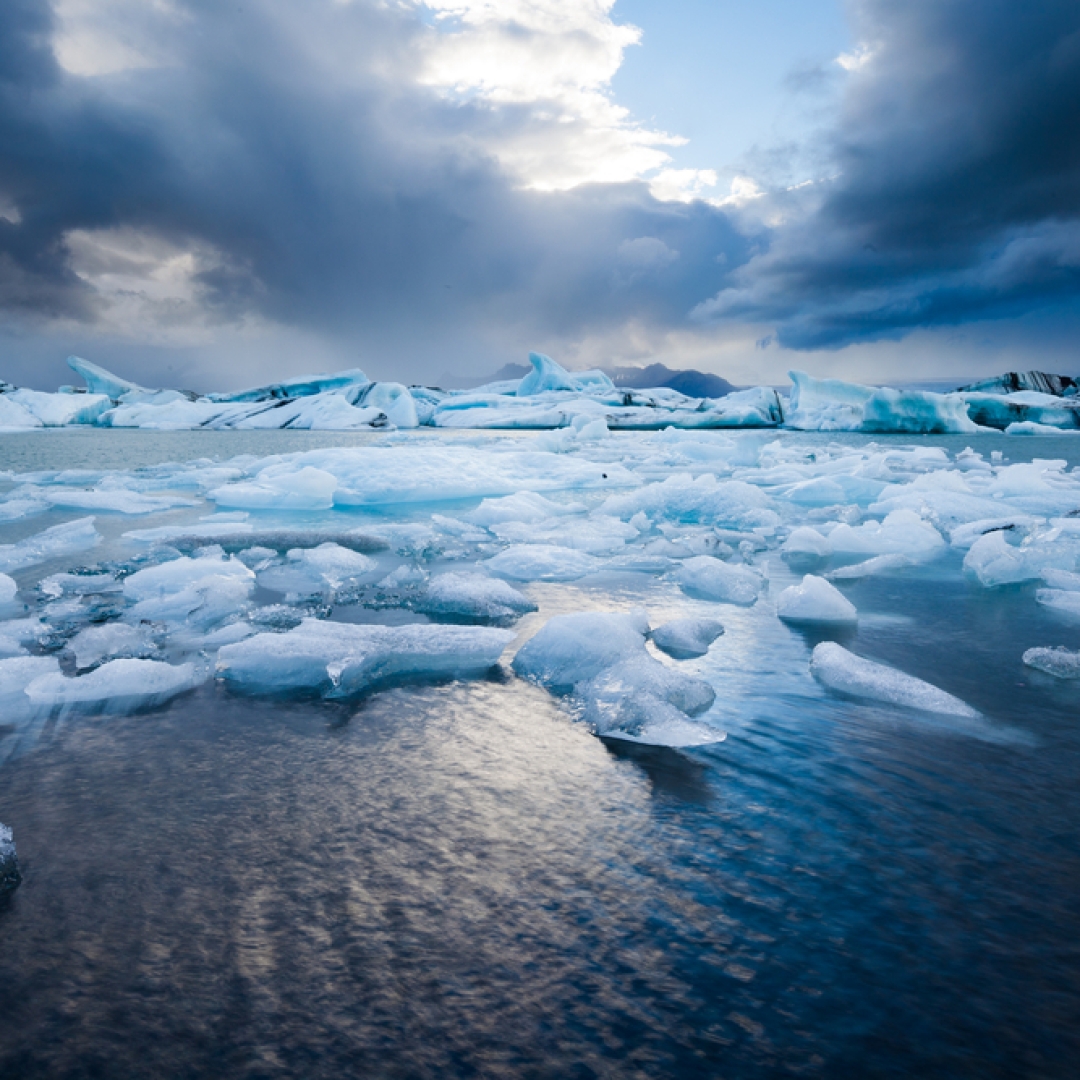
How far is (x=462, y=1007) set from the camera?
4.30 feet

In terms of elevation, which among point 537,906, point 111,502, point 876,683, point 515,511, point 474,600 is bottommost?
point 537,906

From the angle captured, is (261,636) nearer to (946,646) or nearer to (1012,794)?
(1012,794)

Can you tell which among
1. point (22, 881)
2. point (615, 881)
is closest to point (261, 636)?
point (22, 881)

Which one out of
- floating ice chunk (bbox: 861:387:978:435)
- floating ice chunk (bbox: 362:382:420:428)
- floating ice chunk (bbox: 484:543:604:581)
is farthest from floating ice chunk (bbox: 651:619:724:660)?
floating ice chunk (bbox: 362:382:420:428)

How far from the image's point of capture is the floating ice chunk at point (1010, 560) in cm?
484

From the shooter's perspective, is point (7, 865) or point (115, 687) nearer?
point (7, 865)

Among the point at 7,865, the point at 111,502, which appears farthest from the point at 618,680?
the point at 111,502

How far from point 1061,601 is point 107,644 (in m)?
5.59

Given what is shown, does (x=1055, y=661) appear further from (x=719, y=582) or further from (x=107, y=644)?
(x=107, y=644)

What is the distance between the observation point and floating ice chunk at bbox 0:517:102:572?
17.4ft

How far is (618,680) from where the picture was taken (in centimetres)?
275

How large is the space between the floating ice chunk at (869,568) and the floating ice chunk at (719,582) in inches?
31.8

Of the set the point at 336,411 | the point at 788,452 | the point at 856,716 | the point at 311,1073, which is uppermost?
the point at 336,411

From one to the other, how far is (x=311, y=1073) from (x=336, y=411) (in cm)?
3967
